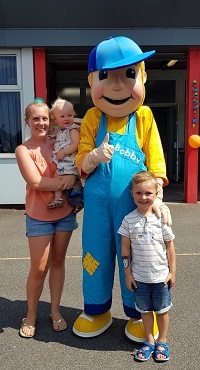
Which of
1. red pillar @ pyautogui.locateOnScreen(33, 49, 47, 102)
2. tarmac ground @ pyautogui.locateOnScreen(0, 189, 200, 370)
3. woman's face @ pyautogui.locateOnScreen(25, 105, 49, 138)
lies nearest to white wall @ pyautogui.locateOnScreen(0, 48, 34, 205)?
red pillar @ pyautogui.locateOnScreen(33, 49, 47, 102)

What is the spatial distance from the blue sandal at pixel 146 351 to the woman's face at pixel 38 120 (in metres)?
1.61

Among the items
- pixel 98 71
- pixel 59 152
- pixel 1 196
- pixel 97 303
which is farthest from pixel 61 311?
pixel 1 196

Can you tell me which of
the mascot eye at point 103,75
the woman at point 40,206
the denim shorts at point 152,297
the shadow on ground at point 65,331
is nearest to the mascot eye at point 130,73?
the mascot eye at point 103,75

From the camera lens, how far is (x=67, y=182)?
2672 millimetres

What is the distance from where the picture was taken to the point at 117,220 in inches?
102

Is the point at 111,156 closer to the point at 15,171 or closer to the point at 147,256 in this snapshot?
the point at 147,256

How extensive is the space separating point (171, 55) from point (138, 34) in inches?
44.3

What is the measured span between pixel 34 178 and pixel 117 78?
88 centimetres

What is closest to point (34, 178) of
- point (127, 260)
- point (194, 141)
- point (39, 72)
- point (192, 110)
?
point (127, 260)

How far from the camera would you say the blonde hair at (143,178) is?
2.38 m

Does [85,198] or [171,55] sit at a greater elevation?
[171,55]

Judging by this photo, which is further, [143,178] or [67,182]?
[67,182]

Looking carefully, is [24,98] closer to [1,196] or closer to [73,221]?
[1,196]

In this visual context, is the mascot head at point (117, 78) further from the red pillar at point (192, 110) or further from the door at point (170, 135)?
the door at point (170, 135)
